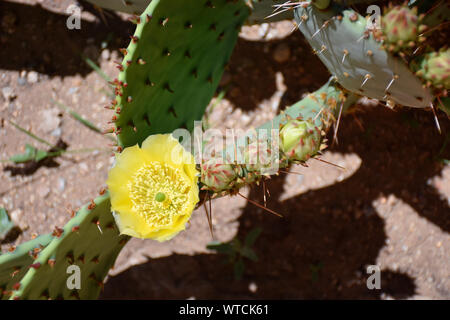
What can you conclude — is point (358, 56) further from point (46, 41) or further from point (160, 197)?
point (46, 41)

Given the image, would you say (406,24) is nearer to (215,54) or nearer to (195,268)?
(215,54)

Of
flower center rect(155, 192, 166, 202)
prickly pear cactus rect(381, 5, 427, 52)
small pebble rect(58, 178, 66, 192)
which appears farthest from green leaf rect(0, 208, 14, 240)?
prickly pear cactus rect(381, 5, 427, 52)

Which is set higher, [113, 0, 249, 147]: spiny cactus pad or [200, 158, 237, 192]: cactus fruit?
[113, 0, 249, 147]: spiny cactus pad

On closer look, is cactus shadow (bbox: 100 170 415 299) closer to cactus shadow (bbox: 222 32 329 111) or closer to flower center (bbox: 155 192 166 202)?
cactus shadow (bbox: 222 32 329 111)

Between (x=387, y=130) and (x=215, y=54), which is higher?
(x=215, y=54)

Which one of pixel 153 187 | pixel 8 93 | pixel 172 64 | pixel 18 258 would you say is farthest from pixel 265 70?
pixel 18 258
